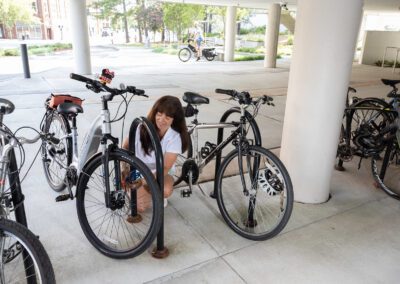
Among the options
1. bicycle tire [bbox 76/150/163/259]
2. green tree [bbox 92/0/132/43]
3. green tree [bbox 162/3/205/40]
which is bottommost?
bicycle tire [bbox 76/150/163/259]

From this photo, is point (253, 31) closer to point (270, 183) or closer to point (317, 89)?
point (317, 89)

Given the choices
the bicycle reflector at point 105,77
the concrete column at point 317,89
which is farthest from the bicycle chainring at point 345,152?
the bicycle reflector at point 105,77

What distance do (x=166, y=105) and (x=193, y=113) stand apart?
0.35 m

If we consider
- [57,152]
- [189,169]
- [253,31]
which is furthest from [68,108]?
[253,31]

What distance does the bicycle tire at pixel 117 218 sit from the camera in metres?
2.05

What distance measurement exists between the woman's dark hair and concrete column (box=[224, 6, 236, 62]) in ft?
46.9

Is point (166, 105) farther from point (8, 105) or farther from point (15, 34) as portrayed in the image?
point (15, 34)

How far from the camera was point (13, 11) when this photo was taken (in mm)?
27484

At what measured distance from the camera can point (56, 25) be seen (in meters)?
42.7

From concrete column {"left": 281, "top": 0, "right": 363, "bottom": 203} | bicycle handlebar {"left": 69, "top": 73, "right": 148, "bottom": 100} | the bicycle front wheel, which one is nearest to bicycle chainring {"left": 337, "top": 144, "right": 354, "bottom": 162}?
concrete column {"left": 281, "top": 0, "right": 363, "bottom": 203}

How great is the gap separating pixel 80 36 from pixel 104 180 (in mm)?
8907

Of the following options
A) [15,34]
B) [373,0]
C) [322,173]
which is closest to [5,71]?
[322,173]

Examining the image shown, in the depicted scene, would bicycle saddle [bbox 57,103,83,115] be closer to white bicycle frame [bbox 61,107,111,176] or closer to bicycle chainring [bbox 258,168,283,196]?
white bicycle frame [bbox 61,107,111,176]

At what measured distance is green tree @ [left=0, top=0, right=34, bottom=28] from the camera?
26750 mm
